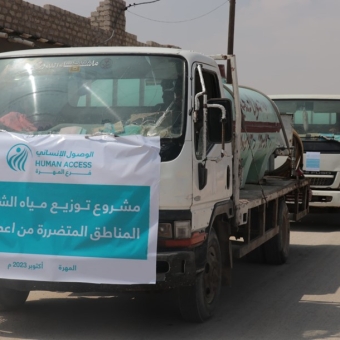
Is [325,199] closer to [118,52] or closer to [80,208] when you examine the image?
[118,52]

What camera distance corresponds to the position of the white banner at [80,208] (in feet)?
19.3

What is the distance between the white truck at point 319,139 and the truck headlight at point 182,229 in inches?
302

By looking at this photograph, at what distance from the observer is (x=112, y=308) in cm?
723

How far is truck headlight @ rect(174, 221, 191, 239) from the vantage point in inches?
232

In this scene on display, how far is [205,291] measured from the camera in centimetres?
660

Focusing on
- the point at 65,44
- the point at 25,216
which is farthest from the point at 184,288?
the point at 65,44

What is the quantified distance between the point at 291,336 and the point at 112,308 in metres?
1.73

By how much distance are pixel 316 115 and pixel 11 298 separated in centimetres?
776

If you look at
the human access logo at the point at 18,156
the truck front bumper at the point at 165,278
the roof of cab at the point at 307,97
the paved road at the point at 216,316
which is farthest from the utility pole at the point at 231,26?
the truck front bumper at the point at 165,278

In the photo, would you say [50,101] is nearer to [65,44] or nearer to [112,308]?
[112,308]

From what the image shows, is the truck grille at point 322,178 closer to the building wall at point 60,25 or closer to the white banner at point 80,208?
the building wall at point 60,25

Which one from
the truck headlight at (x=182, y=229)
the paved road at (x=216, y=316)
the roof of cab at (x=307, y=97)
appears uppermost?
the roof of cab at (x=307, y=97)

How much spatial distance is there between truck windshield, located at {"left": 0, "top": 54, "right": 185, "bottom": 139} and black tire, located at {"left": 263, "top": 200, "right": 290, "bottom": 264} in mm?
3860

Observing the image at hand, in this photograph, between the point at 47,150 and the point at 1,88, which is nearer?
the point at 47,150
